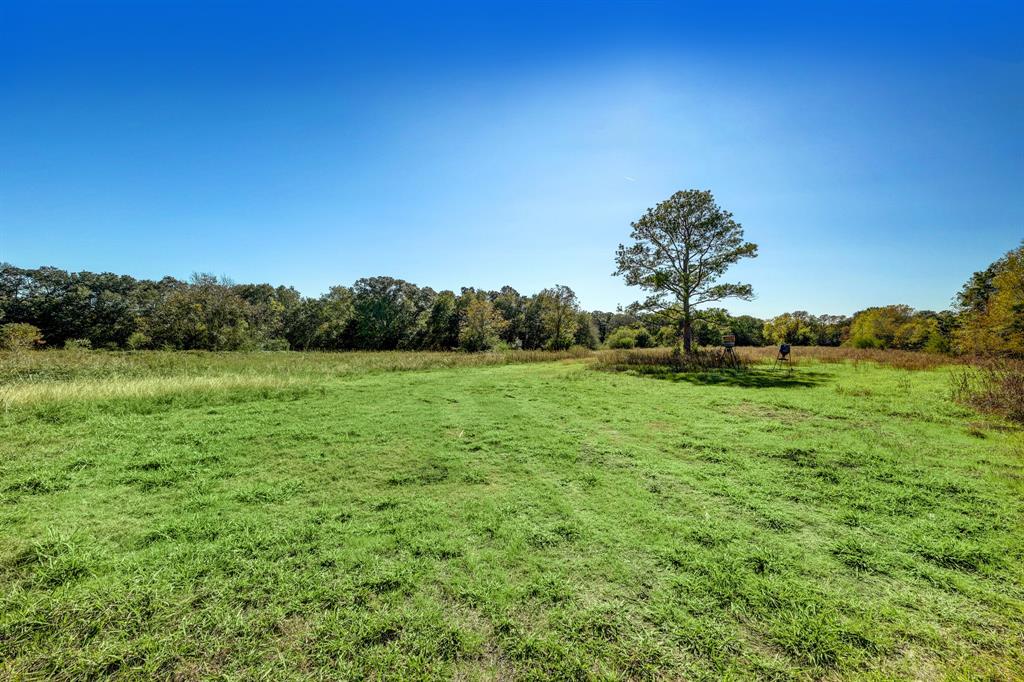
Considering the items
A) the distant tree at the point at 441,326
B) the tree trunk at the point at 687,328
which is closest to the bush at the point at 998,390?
the tree trunk at the point at 687,328

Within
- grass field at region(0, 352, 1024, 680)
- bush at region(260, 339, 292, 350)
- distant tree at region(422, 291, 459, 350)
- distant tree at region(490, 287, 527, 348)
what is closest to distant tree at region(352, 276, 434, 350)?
distant tree at region(422, 291, 459, 350)

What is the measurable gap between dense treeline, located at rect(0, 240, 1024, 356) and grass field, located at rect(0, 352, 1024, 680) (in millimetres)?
33326

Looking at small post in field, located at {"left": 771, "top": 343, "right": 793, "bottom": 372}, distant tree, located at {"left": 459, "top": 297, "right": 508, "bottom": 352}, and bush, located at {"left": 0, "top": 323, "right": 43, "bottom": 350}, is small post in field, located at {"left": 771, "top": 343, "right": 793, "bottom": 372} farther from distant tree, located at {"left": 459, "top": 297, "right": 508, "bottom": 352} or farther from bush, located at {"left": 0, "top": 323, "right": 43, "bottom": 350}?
bush, located at {"left": 0, "top": 323, "right": 43, "bottom": 350}

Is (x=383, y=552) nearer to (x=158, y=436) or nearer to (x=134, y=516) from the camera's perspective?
(x=134, y=516)

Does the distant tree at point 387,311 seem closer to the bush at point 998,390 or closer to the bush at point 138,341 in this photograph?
the bush at point 138,341

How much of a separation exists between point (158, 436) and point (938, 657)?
10884 millimetres

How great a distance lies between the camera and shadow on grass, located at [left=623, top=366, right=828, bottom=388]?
13172 mm

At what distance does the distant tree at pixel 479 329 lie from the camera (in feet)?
140

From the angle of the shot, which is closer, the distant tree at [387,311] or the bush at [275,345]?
the bush at [275,345]

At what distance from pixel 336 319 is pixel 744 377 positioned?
52.3 meters

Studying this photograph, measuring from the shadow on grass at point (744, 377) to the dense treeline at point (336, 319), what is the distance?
65.2 feet

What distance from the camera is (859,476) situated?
16.3 ft

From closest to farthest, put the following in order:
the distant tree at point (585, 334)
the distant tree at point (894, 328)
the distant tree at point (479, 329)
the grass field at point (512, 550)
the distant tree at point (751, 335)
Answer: the grass field at point (512, 550), the distant tree at point (894, 328), the distant tree at point (479, 329), the distant tree at point (585, 334), the distant tree at point (751, 335)

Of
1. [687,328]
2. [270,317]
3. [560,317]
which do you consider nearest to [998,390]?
[687,328]
